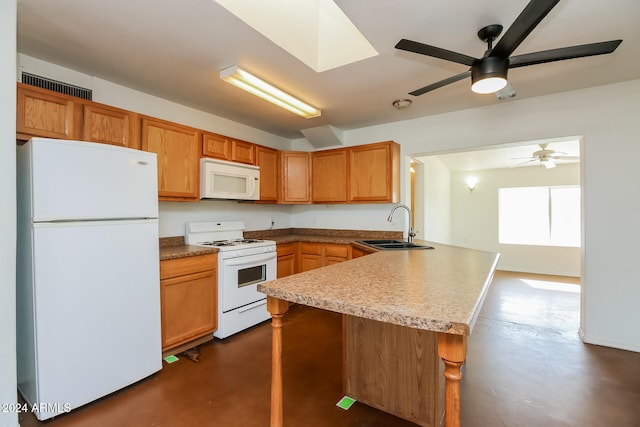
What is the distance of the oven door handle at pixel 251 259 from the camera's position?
281 centimetres

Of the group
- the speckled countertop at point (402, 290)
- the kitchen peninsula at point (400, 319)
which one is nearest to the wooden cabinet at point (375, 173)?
the kitchen peninsula at point (400, 319)

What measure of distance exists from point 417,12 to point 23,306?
2967mm

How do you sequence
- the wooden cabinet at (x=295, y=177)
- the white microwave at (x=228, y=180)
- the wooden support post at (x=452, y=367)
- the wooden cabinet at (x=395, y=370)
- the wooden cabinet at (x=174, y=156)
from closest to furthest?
the wooden support post at (x=452, y=367) → the wooden cabinet at (x=395, y=370) → the wooden cabinet at (x=174, y=156) → the white microwave at (x=228, y=180) → the wooden cabinet at (x=295, y=177)

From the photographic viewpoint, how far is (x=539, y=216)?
233 inches

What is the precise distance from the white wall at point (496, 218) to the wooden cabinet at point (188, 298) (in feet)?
19.2

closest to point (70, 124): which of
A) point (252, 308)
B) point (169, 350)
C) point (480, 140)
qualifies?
point (169, 350)

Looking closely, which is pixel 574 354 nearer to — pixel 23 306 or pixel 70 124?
pixel 23 306

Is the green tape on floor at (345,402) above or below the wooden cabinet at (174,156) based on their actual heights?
below

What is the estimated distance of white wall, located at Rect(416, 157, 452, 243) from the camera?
498cm

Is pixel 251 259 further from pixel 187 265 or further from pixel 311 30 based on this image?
pixel 311 30

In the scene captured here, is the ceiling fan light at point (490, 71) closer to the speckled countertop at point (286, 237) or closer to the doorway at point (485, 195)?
the speckled countertop at point (286, 237)

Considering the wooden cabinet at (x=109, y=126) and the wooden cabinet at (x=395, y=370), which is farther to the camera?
the wooden cabinet at (x=109, y=126)

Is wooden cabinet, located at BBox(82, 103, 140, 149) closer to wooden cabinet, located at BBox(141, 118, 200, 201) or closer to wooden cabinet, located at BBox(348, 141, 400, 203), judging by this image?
wooden cabinet, located at BBox(141, 118, 200, 201)

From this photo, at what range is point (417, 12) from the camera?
1642mm
